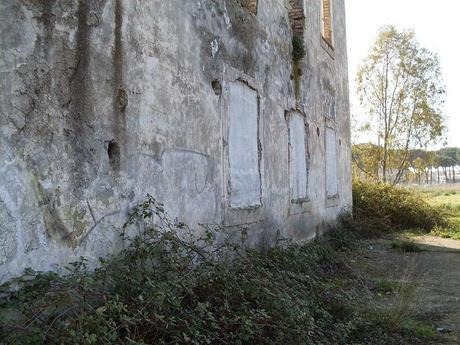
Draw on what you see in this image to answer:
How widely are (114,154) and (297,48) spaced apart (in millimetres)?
5360

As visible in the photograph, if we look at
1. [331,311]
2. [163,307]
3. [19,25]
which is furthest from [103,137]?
[331,311]

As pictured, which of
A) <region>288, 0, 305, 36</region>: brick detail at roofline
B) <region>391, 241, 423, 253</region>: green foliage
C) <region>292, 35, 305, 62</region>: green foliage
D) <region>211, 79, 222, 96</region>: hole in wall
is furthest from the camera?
<region>391, 241, 423, 253</region>: green foliage

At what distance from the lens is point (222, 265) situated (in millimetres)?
3924

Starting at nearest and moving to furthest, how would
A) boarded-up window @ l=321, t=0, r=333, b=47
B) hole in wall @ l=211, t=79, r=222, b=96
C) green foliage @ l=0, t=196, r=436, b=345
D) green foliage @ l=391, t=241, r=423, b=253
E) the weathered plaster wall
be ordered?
green foliage @ l=0, t=196, r=436, b=345 → the weathered plaster wall → hole in wall @ l=211, t=79, r=222, b=96 → green foliage @ l=391, t=241, r=423, b=253 → boarded-up window @ l=321, t=0, r=333, b=47

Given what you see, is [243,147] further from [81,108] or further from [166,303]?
[166,303]

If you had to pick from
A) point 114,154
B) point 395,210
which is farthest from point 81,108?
point 395,210

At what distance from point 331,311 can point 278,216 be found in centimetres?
280

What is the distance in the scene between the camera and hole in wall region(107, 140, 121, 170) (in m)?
3.78

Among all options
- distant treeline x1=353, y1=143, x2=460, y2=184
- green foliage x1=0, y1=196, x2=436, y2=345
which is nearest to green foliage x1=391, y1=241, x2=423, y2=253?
green foliage x1=0, y1=196, x2=436, y2=345

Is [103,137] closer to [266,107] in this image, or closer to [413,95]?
[266,107]

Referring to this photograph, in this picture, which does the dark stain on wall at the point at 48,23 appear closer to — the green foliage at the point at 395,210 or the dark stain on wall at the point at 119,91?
the dark stain on wall at the point at 119,91

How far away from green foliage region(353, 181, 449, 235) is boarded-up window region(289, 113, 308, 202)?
4956 mm

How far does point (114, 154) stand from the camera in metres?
3.82

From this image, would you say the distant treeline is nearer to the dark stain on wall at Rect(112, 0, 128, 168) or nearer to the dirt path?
the dirt path
